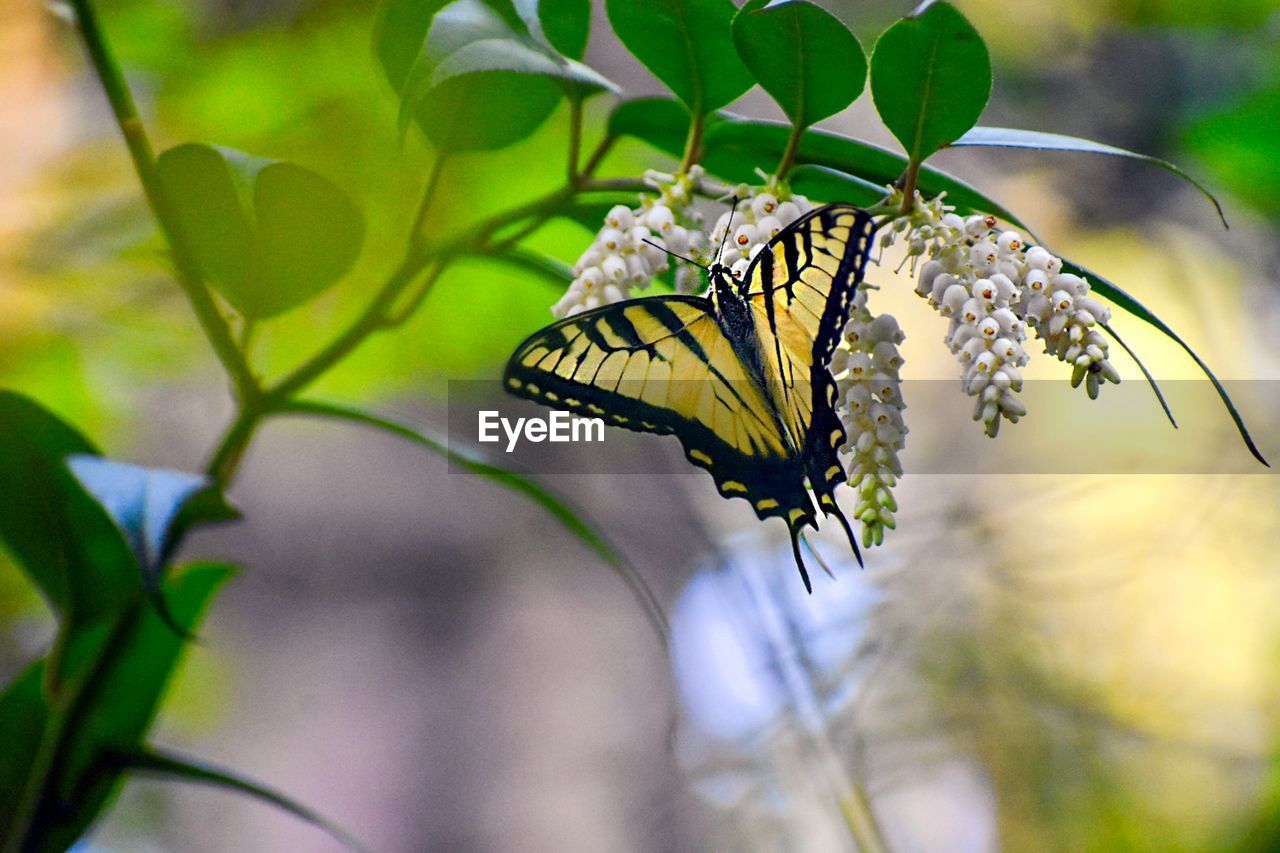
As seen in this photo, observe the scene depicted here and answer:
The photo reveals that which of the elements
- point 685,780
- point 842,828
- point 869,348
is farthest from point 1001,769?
point 869,348

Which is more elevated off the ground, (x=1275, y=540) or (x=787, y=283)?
(x=787, y=283)

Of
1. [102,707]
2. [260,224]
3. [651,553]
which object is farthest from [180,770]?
[651,553]

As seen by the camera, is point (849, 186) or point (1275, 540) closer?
point (849, 186)

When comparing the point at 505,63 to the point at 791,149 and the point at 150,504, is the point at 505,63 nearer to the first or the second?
the point at 791,149

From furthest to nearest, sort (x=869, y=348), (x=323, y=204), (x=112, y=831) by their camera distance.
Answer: (x=112, y=831) → (x=323, y=204) → (x=869, y=348)

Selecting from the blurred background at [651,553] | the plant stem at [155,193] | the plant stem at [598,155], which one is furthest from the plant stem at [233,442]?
the blurred background at [651,553]

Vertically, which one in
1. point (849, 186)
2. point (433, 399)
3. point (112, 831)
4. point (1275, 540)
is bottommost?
point (112, 831)

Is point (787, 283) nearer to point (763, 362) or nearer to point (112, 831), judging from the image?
point (763, 362)

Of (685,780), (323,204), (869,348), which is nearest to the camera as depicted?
(869,348)

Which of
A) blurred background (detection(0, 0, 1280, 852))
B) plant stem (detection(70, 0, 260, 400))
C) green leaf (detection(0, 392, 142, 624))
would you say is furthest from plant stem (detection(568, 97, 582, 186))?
blurred background (detection(0, 0, 1280, 852))
